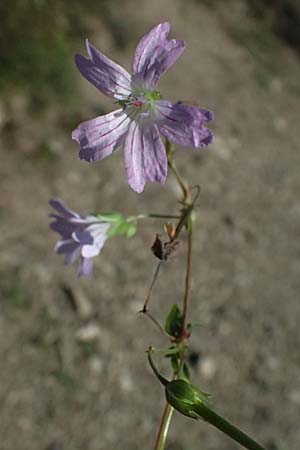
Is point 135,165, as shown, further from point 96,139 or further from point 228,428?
point 228,428

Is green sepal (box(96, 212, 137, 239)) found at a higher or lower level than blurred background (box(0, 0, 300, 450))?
lower

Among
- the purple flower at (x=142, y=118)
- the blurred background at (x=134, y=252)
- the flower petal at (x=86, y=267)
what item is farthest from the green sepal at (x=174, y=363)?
the blurred background at (x=134, y=252)

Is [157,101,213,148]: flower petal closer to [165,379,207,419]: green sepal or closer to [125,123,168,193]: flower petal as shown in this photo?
[125,123,168,193]: flower petal

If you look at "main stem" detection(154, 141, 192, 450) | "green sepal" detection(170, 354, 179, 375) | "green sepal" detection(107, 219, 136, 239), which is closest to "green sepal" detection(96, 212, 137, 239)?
"green sepal" detection(107, 219, 136, 239)

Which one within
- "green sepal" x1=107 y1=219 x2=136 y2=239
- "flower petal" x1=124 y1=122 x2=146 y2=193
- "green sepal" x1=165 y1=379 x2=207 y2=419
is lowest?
"green sepal" x1=165 y1=379 x2=207 y2=419

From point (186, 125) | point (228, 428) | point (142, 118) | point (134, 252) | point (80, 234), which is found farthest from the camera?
point (134, 252)

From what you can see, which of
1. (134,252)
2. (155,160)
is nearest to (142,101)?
(155,160)

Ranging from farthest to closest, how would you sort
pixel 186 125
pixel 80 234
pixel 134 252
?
pixel 134 252 → pixel 80 234 → pixel 186 125
